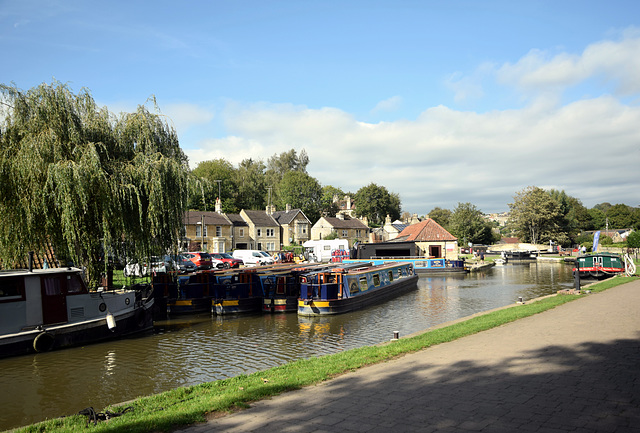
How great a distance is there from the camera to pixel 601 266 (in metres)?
34.3

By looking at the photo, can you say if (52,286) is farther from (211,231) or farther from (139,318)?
(211,231)

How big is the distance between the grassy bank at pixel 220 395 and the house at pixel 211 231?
5131 cm

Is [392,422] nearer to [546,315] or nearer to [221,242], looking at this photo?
[546,315]

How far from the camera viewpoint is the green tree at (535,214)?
80562mm

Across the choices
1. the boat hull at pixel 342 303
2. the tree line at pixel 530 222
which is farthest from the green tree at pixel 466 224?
the boat hull at pixel 342 303

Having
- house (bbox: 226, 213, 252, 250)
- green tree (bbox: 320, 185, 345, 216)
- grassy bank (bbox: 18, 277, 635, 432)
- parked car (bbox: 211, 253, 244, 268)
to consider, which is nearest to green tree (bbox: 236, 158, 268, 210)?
green tree (bbox: 320, 185, 345, 216)

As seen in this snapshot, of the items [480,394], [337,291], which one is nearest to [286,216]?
[337,291]

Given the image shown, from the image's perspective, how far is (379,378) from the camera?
8555 millimetres

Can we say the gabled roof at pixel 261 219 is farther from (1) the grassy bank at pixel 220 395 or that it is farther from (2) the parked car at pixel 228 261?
(1) the grassy bank at pixel 220 395

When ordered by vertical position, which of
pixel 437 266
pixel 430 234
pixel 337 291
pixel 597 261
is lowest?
pixel 437 266

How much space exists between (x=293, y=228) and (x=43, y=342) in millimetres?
61480

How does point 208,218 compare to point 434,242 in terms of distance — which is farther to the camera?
point 208,218

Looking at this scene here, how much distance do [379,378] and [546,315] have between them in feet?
31.8

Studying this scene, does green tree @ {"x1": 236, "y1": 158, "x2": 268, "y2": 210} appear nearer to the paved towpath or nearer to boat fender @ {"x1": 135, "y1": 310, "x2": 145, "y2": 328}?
boat fender @ {"x1": 135, "y1": 310, "x2": 145, "y2": 328}
